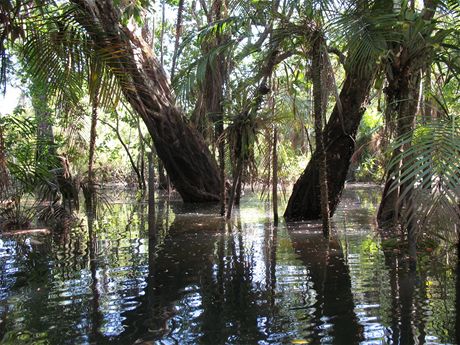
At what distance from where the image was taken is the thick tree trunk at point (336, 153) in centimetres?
1045

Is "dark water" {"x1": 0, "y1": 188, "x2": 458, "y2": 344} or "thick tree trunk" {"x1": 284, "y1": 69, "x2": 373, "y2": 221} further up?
"thick tree trunk" {"x1": 284, "y1": 69, "x2": 373, "y2": 221}

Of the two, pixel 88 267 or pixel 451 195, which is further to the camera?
pixel 88 267

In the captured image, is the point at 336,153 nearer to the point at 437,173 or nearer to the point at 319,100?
the point at 319,100

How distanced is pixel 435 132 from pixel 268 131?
7.19m

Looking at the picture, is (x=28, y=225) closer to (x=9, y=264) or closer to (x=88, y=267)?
(x=9, y=264)

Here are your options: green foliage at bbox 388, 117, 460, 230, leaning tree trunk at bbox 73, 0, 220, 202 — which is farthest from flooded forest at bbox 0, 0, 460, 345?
leaning tree trunk at bbox 73, 0, 220, 202

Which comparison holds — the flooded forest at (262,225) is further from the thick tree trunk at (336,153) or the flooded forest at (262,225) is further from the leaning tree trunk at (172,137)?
the leaning tree trunk at (172,137)

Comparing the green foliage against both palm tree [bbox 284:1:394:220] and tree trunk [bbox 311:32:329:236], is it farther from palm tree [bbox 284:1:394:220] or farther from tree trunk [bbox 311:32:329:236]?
tree trunk [bbox 311:32:329:236]

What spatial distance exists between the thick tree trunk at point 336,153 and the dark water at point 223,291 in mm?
1690

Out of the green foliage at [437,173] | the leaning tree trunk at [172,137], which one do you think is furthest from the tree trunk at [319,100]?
the leaning tree trunk at [172,137]

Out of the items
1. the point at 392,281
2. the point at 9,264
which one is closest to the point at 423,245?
the point at 392,281

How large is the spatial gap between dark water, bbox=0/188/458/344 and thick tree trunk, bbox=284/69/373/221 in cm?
169

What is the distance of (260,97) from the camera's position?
11258 mm

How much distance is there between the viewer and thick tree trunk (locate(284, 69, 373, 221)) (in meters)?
10.5
